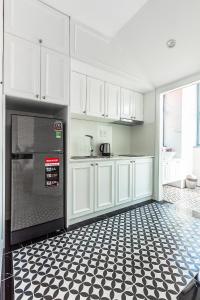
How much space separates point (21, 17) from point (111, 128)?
7.39 feet

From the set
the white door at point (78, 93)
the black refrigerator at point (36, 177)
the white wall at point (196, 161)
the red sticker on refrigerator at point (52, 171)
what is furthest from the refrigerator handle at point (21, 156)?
the white wall at point (196, 161)

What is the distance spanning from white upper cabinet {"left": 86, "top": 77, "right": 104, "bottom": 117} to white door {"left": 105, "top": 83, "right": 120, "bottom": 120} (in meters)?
0.11

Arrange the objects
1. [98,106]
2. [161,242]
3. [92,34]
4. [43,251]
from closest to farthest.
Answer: [43,251] < [161,242] < [92,34] < [98,106]

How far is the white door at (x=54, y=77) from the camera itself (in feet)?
6.52

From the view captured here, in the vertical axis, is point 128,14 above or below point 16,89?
above

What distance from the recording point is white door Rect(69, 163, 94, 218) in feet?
7.48

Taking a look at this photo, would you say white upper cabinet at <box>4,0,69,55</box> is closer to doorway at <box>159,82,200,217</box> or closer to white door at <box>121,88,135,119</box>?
white door at <box>121,88,135,119</box>

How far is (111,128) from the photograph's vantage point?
138 inches

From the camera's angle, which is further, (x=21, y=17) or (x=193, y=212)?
(x=193, y=212)

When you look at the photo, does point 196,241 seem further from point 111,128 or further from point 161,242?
point 111,128

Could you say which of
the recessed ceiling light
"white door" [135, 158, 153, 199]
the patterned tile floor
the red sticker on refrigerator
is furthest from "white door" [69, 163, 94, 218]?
the recessed ceiling light

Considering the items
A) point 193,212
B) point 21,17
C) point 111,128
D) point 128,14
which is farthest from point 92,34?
point 193,212

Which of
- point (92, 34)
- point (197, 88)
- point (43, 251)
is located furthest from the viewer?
point (197, 88)

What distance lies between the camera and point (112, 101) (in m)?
2.97
